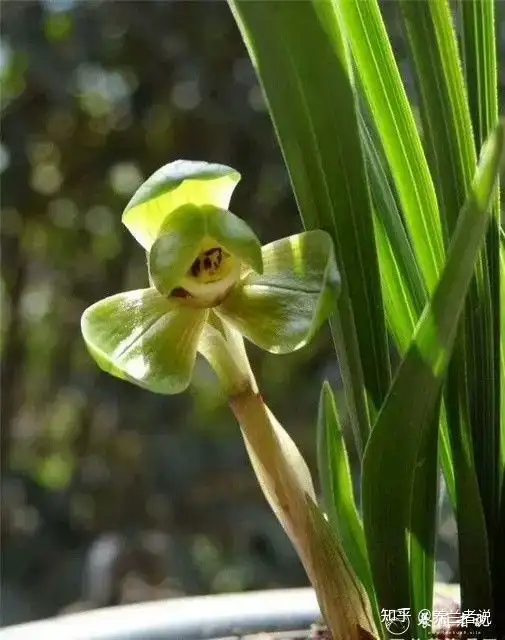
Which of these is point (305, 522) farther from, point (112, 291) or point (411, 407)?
point (112, 291)

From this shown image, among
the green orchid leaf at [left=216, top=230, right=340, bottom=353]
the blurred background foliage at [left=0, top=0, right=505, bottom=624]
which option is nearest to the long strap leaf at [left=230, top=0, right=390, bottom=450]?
the green orchid leaf at [left=216, top=230, right=340, bottom=353]

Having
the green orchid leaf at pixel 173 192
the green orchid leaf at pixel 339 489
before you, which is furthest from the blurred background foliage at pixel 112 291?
the green orchid leaf at pixel 173 192

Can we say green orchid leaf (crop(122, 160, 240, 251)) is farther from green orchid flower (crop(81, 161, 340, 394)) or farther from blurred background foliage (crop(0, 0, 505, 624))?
blurred background foliage (crop(0, 0, 505, 624))

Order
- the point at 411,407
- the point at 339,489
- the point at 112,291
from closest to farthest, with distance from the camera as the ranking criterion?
1. the point at 411,407
2. the point at 339,489
3. the point at 112,291

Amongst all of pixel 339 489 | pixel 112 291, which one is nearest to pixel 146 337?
pixel 339 489

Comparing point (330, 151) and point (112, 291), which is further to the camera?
point (112, 291)

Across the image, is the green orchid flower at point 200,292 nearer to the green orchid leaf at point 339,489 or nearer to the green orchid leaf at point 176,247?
the green orchid leaf at point 176,247
